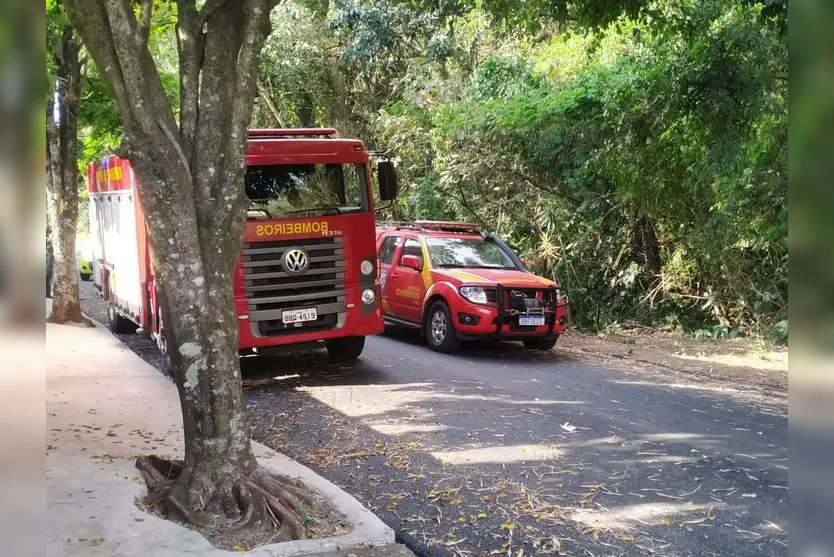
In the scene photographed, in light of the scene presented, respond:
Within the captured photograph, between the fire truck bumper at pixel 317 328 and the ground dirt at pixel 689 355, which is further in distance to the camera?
the ground dirt at pixel 689 355

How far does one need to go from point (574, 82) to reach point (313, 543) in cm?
1166

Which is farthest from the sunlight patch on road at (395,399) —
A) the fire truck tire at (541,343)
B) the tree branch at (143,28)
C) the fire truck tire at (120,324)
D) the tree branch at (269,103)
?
the tree branch at (269,103)

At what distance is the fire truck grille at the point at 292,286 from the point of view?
9.44 metres

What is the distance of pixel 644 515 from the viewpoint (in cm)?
529

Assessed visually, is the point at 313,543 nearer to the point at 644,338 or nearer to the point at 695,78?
the point at 695,78

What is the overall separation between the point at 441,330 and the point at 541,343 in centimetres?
165

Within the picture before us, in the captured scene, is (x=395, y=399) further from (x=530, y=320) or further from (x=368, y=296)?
(x=530, y=320)

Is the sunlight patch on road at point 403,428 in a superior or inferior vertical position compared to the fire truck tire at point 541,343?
inferior

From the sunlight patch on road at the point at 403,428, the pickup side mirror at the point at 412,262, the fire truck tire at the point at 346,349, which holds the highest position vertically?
the pickup side mirror at the point at 412,262

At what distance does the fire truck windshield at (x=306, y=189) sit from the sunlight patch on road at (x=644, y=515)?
5.76 m

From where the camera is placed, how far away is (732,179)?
1149cm

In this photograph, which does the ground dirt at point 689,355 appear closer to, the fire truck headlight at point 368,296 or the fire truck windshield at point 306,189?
the fire truck headlight at point 368,296

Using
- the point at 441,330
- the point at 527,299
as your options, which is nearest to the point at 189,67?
the point at 527,299
